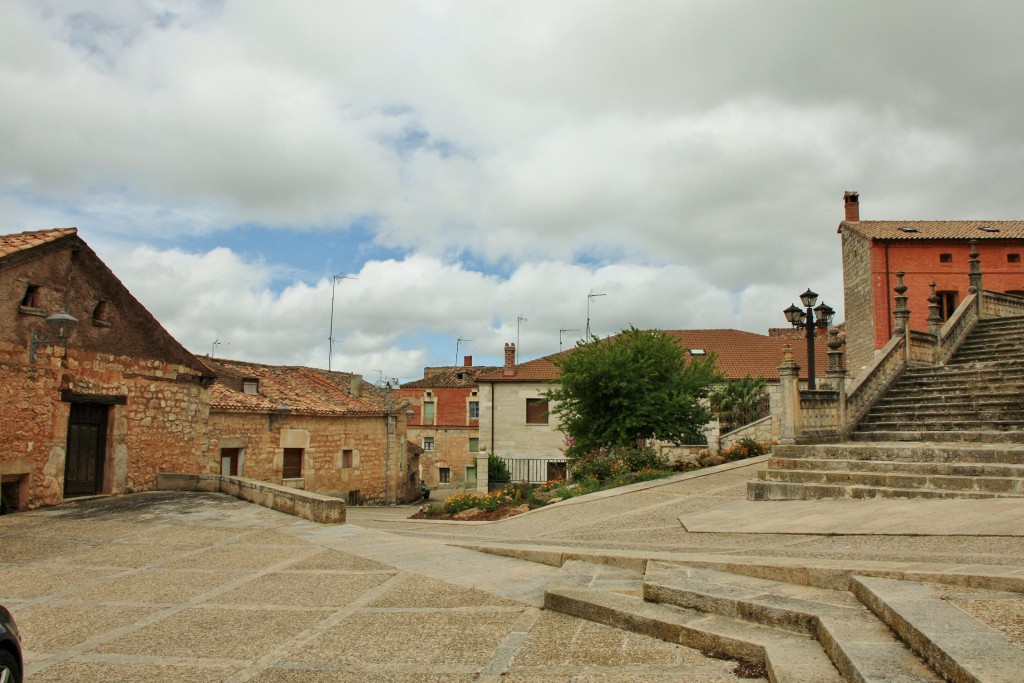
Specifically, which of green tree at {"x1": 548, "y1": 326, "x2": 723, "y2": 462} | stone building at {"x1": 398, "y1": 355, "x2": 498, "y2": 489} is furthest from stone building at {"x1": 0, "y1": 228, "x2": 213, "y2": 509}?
stone building at {"x1": 398, "y1": 355, "x2": 498, "y2": 489}

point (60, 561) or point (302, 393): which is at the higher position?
point (302, 393)

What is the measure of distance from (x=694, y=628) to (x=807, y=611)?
72cm

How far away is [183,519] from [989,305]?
20.9 m

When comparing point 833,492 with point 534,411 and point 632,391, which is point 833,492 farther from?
point 534,411

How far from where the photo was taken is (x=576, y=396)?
19.3 meters

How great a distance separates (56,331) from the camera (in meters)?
11.1

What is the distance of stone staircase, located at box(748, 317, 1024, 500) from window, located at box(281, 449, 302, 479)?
61.5ft

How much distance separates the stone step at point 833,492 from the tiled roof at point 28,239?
12164 millimetres

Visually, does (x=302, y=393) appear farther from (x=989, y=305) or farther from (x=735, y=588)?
(x=735, y=588)

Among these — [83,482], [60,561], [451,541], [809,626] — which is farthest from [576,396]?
[809,626]

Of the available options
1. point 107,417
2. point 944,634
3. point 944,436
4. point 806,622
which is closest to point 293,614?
point 806,622

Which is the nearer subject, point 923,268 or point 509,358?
point 923,268

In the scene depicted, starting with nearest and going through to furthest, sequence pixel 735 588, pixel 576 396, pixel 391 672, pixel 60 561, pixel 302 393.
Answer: pixel 391 672, pixel 735 588, pixel 60 561, pixel 576 396, pixel 302 393

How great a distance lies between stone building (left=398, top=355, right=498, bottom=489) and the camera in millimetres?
48312
